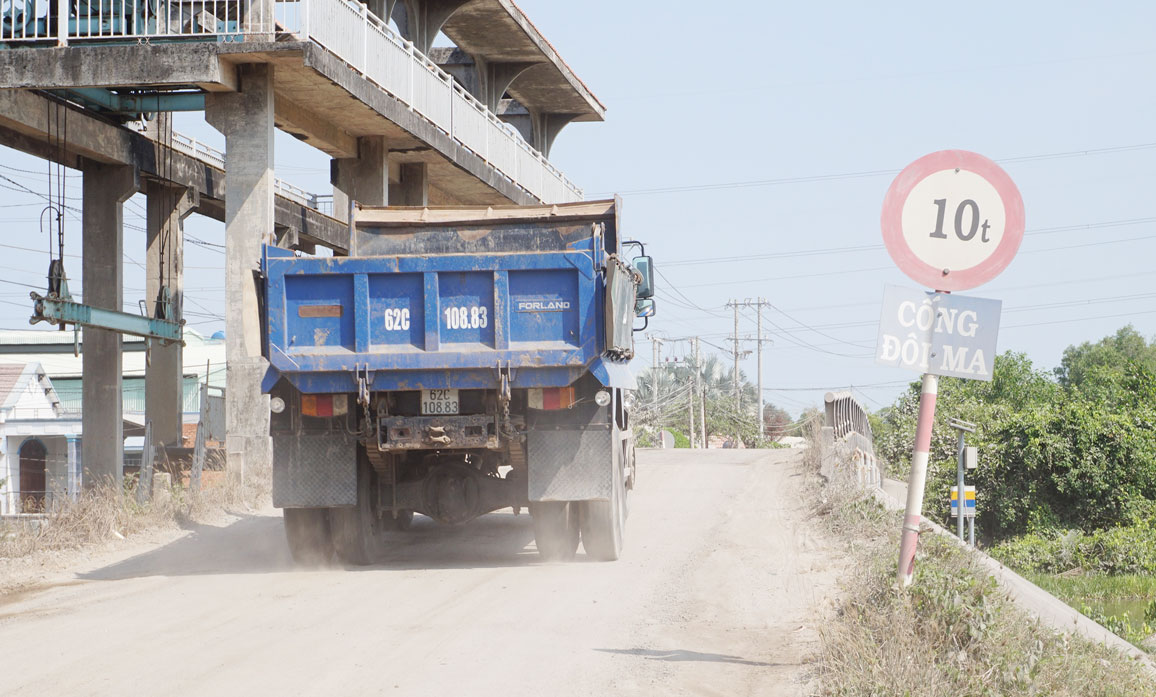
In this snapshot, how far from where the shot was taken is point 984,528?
37.6m

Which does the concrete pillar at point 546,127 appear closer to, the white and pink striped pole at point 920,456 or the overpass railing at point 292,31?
the overpass railing at point 292,31

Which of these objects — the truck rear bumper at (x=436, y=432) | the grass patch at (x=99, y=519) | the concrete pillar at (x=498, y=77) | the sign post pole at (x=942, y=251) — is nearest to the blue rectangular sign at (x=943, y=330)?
the sign post pole at (x=942, y=251)

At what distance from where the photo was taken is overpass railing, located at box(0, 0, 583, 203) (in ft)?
57.0

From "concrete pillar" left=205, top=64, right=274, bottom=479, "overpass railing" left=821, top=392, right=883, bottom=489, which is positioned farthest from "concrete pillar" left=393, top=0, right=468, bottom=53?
"overpass railing" left=821, top=392, right=883, bottom=489

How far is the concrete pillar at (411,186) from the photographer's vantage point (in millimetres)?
25891

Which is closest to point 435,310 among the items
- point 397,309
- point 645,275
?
point 397,309

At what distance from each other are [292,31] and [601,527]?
10.1m

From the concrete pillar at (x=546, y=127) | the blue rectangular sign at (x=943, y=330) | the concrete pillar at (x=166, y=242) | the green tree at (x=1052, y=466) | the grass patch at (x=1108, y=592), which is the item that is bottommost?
the grass patch at (x=1108, y=592)

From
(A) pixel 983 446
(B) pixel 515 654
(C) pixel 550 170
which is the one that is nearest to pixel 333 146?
(C) pixel 550 170

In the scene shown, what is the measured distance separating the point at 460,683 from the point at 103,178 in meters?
20.4

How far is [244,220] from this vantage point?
18.1 m

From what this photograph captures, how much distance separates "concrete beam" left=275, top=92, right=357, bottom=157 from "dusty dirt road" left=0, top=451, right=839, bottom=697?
28.5 ft

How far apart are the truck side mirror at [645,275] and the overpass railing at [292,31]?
22.7 ft

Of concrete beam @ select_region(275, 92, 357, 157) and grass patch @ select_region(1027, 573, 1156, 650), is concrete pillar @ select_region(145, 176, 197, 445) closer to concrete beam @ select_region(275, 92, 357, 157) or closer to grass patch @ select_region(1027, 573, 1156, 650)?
concrete beam @ select_region(275, 92, 357, 157)
